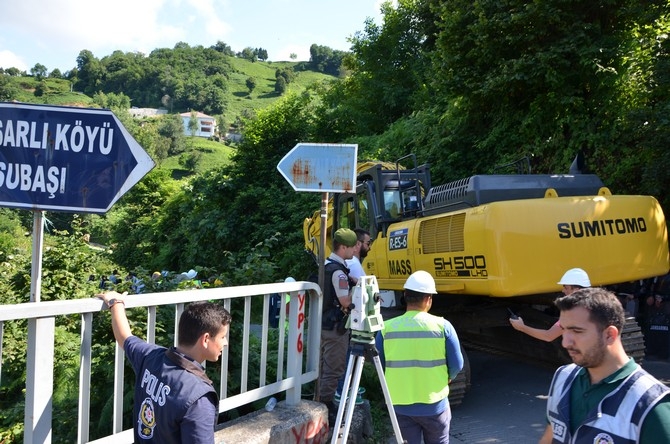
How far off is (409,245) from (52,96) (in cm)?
12775

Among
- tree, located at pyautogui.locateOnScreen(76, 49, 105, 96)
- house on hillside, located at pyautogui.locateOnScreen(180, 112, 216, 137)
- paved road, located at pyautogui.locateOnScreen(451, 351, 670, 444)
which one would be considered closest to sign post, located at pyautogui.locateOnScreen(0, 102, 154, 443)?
paved road, located at pyautogui.locateOnScreen(451, 351, 670, 444)

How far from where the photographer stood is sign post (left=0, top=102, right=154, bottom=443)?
311cm

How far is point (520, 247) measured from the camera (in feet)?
20.4

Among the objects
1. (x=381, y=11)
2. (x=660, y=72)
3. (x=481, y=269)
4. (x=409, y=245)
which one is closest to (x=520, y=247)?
(x=481, y=269)

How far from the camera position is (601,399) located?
2180mm

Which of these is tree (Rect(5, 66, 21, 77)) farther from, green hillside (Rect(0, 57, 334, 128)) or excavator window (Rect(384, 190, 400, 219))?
excavator window (Rect(384, 190, 400, 219))

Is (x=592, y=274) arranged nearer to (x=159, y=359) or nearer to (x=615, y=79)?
(x=159, y=359)

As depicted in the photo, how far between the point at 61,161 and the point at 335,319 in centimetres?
294

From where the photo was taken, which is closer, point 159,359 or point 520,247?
point 159,359

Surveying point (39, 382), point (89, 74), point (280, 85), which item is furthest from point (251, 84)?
point (39, 382)

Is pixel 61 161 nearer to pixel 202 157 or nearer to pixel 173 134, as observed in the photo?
pixel 202 157

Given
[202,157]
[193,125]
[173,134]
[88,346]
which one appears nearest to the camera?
[88,346]

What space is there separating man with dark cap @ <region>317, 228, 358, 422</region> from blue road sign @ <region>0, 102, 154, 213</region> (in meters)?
2.53

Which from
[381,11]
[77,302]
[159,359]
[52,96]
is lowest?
[159,359]
